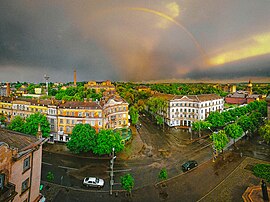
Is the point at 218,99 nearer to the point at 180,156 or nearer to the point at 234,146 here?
the point at 234,146

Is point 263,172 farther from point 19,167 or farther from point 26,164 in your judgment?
point 19,167

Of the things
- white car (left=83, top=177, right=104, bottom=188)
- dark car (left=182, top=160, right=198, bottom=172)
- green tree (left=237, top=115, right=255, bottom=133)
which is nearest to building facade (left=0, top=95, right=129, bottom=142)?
white car (left=83, top=177, right=104, bottom=188)

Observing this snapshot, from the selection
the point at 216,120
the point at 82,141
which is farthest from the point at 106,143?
the point at 216,120

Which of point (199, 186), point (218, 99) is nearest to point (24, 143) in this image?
point (199, 186)

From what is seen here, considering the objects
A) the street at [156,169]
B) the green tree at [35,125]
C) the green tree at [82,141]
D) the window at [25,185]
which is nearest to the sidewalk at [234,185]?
the street at [156,169]

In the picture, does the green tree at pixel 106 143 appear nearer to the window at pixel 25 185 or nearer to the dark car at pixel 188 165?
the dark car at pixel 188 165
